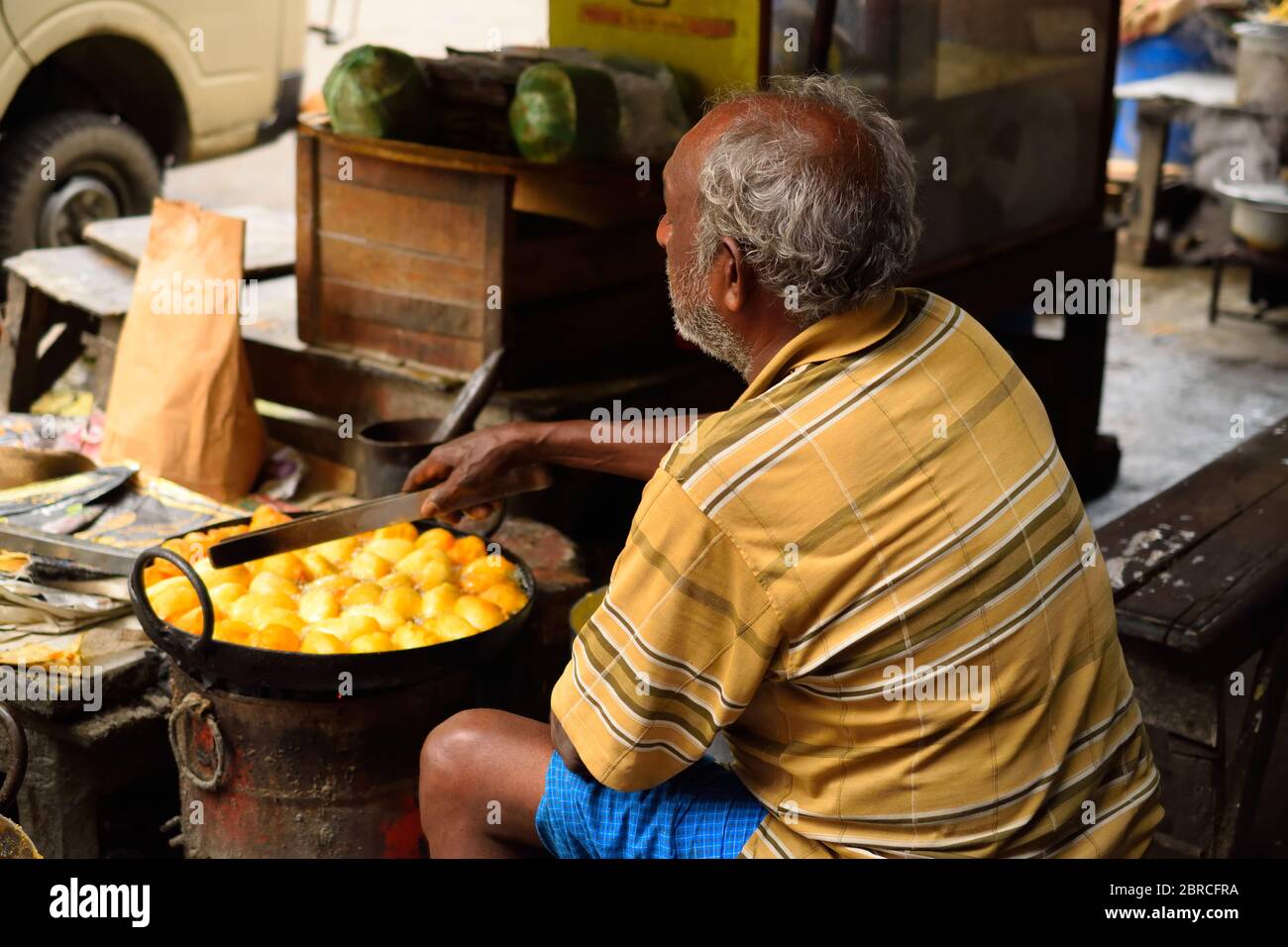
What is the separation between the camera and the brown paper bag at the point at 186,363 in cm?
435

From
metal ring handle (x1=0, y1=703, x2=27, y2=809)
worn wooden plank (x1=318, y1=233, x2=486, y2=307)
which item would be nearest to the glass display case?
worn wooden plank (x1=318, y1=233, x2=486, y2=307)

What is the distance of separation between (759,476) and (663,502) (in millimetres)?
142

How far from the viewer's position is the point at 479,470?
309 centimetres

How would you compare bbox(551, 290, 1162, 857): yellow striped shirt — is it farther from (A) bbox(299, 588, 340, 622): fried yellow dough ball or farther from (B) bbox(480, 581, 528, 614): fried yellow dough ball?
(A) bbox(299, 588, 340, 622): fried yellow dough ball

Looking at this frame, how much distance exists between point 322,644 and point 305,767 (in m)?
0.29

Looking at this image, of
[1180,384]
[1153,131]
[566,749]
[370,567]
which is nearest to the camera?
[566,749]

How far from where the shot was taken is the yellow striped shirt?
2008 mm

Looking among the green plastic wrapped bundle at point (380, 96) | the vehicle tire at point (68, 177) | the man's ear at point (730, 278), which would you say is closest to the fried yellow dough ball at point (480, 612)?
the man's ear at point (730, 278)

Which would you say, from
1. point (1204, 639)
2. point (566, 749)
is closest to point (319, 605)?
point (566, 749)

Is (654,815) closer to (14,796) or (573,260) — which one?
(14,796)

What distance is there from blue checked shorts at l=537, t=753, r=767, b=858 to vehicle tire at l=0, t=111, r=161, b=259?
5.14 meters

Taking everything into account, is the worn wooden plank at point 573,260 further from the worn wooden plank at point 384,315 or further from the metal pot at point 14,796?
the metal pot at point 14,796

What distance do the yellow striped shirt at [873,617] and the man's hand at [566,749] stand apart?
63 mm
